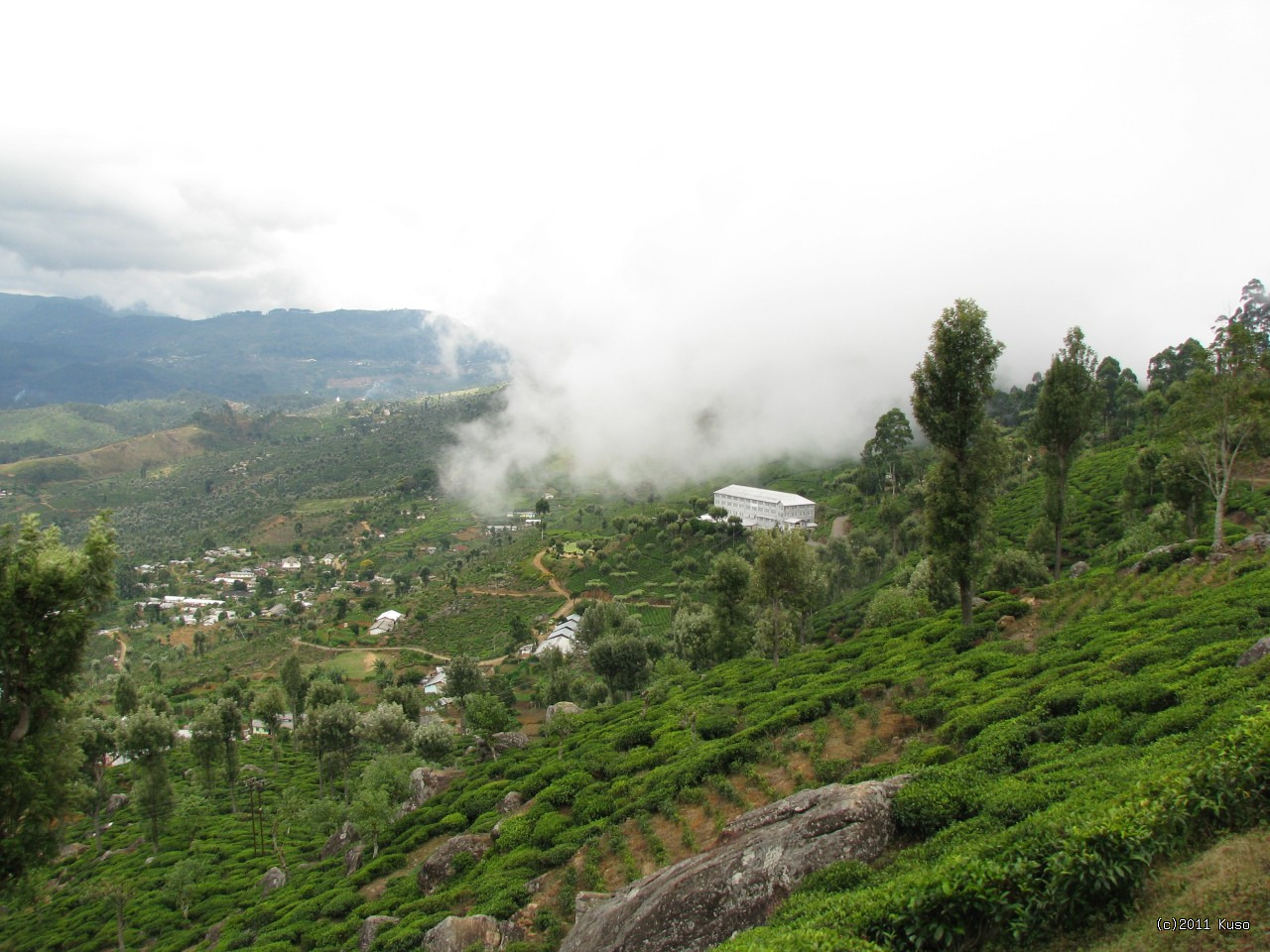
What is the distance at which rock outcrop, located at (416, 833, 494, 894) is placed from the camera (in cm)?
2402

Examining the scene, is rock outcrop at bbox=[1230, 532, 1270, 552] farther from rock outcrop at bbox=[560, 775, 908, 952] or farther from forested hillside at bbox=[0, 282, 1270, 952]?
rock outcrop at bbox=[560, 775, 908, 952]

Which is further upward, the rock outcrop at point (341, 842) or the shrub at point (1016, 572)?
the shrub at point (1016, 572)

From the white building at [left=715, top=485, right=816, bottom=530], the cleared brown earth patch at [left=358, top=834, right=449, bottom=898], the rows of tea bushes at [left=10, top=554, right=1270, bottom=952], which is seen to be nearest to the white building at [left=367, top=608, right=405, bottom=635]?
the white building at [left=715, top=485, right=816, bottom=530]

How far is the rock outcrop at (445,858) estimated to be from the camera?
2402cm

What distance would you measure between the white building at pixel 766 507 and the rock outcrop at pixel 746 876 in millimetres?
112046

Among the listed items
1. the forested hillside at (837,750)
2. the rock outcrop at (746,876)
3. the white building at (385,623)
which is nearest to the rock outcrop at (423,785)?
the forested hillside at (837,750)

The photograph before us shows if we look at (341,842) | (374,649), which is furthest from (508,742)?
(374,649)

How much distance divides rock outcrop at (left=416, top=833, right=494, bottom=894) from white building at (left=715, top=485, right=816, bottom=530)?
104 metres

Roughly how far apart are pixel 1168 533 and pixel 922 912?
49.7 metres

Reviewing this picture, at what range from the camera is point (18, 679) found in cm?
1722

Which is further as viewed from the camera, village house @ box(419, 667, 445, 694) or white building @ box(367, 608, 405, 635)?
white building @ box(367, 608, 405, 635)

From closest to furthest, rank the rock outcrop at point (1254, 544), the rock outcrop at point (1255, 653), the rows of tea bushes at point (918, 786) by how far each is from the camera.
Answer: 1. the rows of tea bushes at point (918, 786)
2. the rock outcrop at point (1255, 653)
3. the rock outcrop at point (1254, 544)

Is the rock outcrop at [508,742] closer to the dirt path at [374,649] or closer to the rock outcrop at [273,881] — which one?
the rock outcrop at [273,881]

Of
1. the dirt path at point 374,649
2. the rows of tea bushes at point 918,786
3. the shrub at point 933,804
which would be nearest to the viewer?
the rows of tea bushes at point 918,786
